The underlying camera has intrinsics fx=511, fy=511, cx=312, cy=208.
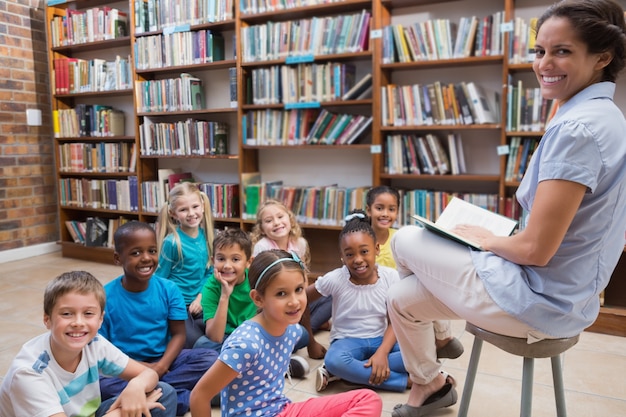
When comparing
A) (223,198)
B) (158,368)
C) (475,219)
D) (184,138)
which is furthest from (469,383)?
(184,138)

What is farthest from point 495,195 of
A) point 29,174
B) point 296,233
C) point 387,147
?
point 29,174

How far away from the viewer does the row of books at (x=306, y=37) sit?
331 cm

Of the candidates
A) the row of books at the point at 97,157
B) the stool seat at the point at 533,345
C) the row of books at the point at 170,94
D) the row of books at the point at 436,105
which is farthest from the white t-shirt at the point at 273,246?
the row of books at the point at 97,157

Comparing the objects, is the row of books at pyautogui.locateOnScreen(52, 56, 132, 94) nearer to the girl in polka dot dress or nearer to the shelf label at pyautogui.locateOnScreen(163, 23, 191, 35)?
the shelf label at pyautogui.locateOnScreen(163, 23, 191, 35)

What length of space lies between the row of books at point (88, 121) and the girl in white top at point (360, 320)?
10.2 ft

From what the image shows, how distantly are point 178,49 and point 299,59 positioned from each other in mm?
1129

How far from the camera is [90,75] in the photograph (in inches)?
179

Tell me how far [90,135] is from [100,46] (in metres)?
0.81

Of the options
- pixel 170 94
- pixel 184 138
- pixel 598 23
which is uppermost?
pixel 170 94

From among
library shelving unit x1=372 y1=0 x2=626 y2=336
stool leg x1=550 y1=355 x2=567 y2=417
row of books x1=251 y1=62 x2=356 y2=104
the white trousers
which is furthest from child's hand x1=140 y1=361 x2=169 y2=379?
row of books x1=251 y1=62 x2=356 y2=104

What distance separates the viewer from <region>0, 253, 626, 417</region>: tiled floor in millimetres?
1901

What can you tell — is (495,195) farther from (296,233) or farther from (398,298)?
(398,298)

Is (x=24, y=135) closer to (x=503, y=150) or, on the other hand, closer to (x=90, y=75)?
(x=90, y=75)

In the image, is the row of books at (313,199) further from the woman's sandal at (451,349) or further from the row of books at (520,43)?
the woman's sandal at (451,349)
